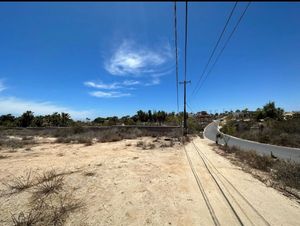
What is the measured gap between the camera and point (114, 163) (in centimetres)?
1243

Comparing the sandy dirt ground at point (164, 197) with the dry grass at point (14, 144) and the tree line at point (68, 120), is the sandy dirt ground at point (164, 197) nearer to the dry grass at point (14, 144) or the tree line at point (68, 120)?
the dry grass at point (14, 144)

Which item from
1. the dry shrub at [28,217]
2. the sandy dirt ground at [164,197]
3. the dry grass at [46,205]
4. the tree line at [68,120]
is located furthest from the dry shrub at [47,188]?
the tree line at [68,120]

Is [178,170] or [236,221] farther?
[178,170]

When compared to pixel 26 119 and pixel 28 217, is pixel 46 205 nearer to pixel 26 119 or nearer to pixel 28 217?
pixel 28 217

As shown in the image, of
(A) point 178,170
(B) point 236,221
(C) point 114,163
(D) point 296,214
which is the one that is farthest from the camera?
(C) point 114,163

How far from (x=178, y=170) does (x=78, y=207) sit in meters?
5.85

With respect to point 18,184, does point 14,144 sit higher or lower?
higher

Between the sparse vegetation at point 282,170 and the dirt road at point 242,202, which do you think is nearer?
the dirt road at point 242,202

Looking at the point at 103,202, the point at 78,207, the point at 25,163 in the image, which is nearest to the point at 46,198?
the point at 78,207

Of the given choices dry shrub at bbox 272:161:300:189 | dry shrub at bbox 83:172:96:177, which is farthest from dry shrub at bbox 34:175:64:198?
dry shrub at bbox 272:161:300:189

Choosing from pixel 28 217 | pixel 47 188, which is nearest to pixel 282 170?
pixel 47 188

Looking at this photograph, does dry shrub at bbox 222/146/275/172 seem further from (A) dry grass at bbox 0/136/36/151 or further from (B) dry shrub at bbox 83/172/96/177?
(A) dry grass at bbox 0/136/36/151

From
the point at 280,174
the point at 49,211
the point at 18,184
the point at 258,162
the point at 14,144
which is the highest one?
the point at 14,144

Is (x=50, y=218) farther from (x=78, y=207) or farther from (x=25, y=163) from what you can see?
(x=25, y=163)
